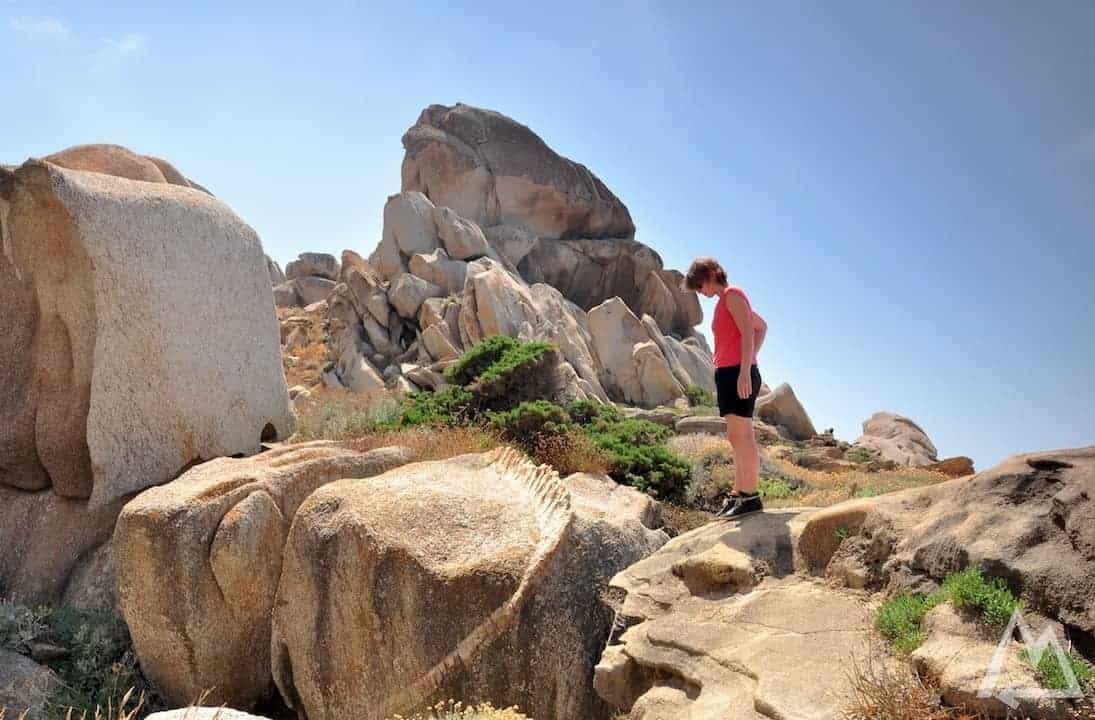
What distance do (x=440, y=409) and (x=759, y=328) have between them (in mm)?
7382

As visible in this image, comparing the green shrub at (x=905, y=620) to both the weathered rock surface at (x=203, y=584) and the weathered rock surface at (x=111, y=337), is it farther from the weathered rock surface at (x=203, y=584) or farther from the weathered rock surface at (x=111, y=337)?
the weathered rock surface at (x=111, y=337)

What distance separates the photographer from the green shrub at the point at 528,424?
37.0 feet

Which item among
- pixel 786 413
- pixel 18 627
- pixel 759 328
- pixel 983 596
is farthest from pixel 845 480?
pixel 18 627

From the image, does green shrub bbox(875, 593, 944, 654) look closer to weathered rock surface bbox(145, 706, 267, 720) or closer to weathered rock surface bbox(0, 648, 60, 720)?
weathered rock surface bbox(145, 706, 267, 720)

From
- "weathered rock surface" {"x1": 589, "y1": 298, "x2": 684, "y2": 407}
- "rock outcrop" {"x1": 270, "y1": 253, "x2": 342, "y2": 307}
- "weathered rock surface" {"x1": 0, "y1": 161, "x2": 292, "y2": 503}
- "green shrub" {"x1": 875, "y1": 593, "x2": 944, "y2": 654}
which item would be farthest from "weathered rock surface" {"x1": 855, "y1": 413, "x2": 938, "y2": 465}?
"rock outcrop" {"x1": 270, "y1": 253, "x2": 342, "y2": 307}

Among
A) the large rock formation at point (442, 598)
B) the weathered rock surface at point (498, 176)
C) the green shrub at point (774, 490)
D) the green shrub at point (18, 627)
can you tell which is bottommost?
the green shrub at point (18, 627)

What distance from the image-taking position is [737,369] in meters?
5.88

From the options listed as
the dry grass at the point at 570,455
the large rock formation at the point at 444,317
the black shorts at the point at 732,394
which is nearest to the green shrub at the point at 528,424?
the dry grass at the point at 570,455

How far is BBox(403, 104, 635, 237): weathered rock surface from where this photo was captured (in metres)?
38.5

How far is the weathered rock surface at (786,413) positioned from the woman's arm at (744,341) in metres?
19.0

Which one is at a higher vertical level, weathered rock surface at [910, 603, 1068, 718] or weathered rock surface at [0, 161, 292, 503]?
weathered rock surface at [0, 161, 292, 503]

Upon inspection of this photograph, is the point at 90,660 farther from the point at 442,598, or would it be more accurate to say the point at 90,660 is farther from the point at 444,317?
the point at 444,317

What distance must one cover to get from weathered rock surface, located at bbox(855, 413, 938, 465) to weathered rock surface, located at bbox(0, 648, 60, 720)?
1955 cm

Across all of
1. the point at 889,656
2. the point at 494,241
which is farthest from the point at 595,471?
the point at 494,241
